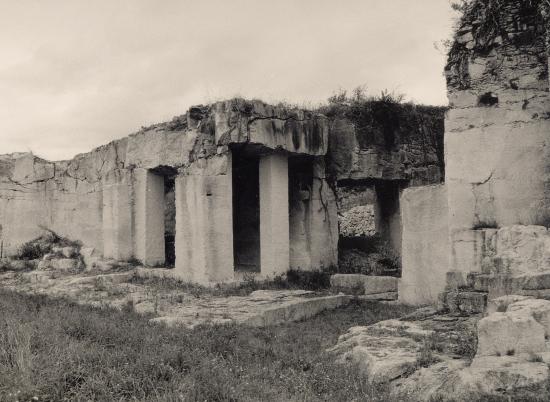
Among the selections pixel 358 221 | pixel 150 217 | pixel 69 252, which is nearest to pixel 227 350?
pixel 150 217

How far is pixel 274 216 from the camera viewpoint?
39.6 feet

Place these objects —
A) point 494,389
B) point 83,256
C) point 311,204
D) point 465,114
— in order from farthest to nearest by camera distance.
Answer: point 83,256 < point 311,204 < point 465,114 < point 494,389

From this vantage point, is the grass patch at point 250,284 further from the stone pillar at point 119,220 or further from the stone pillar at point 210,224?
the stone pillar at point 119,220

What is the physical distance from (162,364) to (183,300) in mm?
5179

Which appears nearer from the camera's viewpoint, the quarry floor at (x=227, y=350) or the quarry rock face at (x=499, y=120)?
the quarry floor at (x=227, y=350)

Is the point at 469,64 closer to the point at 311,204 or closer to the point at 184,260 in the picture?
the point at 311,204

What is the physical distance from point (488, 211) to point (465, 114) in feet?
4.76

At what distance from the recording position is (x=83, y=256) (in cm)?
1570

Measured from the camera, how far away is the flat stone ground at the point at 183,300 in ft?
26.8

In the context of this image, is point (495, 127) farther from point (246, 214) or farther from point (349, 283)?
point (246, 214)

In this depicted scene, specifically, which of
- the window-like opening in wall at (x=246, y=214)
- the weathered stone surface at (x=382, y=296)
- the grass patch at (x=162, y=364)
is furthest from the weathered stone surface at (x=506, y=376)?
the window-like opening in wall at (x=246, y=214)

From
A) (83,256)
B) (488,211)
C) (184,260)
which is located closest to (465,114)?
(488,211)

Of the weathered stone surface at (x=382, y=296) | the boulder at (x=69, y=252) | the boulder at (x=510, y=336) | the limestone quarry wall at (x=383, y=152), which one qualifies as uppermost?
the limestone quarry wall at (x=383, y=152)

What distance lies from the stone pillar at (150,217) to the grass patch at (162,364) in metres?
6.23
